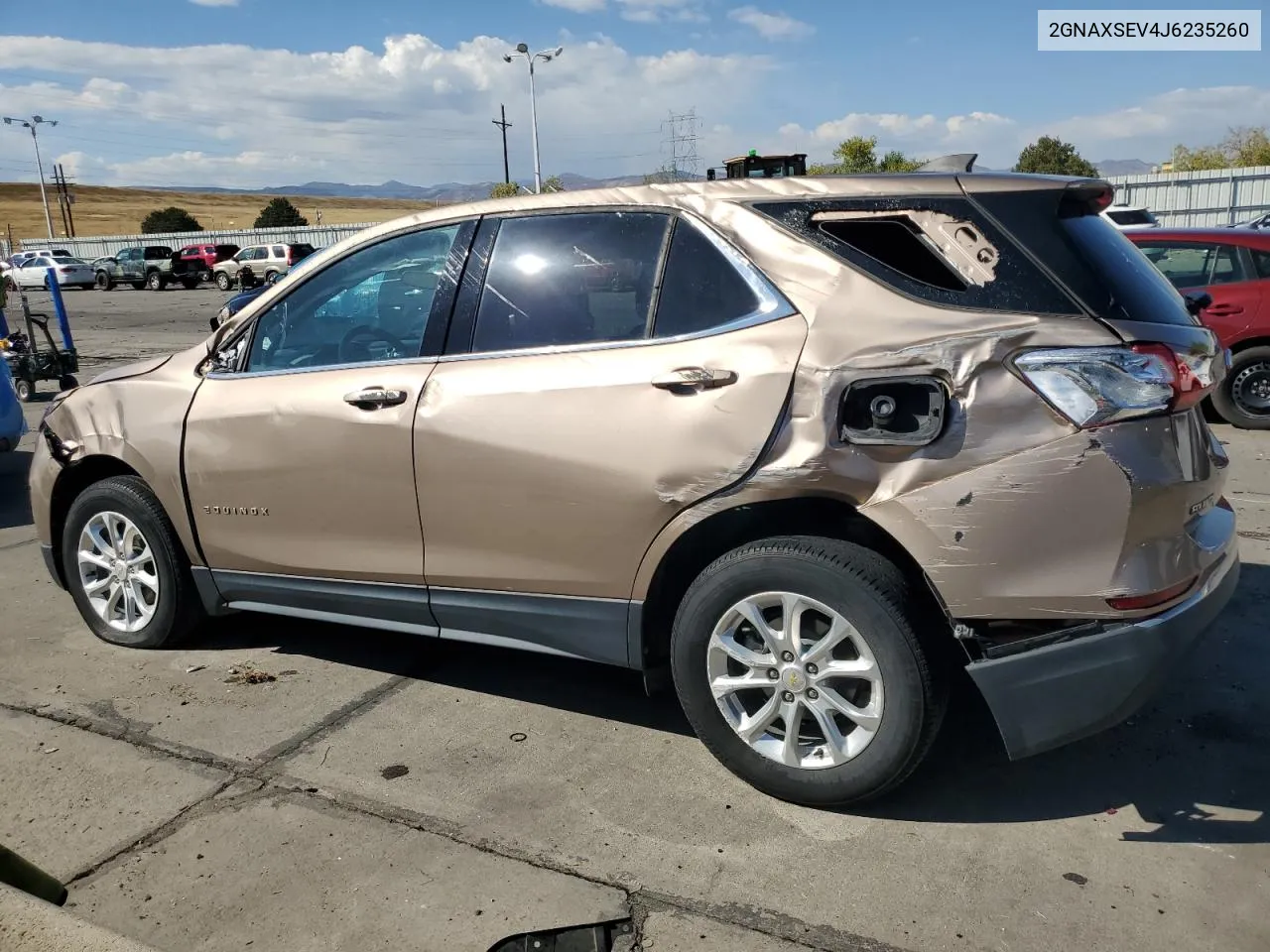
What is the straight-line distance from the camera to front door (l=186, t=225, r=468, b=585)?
365cm

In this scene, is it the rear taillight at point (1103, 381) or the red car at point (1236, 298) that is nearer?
the rear taillight at point (1103, 381)

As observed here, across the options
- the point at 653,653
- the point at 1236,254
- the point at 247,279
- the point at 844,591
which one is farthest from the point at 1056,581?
the point at 247,279

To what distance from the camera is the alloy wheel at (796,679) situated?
2.96m

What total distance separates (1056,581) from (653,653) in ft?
4.24

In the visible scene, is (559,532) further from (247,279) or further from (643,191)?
(247,279)

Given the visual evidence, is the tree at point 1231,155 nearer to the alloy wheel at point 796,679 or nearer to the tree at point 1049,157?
the tree at point 1049,157

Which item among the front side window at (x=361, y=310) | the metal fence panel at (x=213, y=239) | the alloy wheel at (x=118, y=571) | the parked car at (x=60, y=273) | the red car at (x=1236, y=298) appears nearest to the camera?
the front side window at (x=361, y=310)

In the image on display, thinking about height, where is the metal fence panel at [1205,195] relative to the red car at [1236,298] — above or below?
above

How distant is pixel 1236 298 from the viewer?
330 inches

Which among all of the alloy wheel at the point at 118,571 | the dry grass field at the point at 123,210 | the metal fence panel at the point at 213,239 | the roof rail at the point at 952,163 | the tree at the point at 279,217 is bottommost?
the alloy wheel at the point at 118,571

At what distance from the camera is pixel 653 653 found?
11.2ft

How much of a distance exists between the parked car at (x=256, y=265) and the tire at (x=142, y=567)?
32.8 metres

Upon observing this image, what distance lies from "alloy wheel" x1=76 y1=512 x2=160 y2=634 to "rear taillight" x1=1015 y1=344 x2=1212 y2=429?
358cm

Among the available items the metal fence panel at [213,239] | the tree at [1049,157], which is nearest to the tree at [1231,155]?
the tree at [1049,157]
